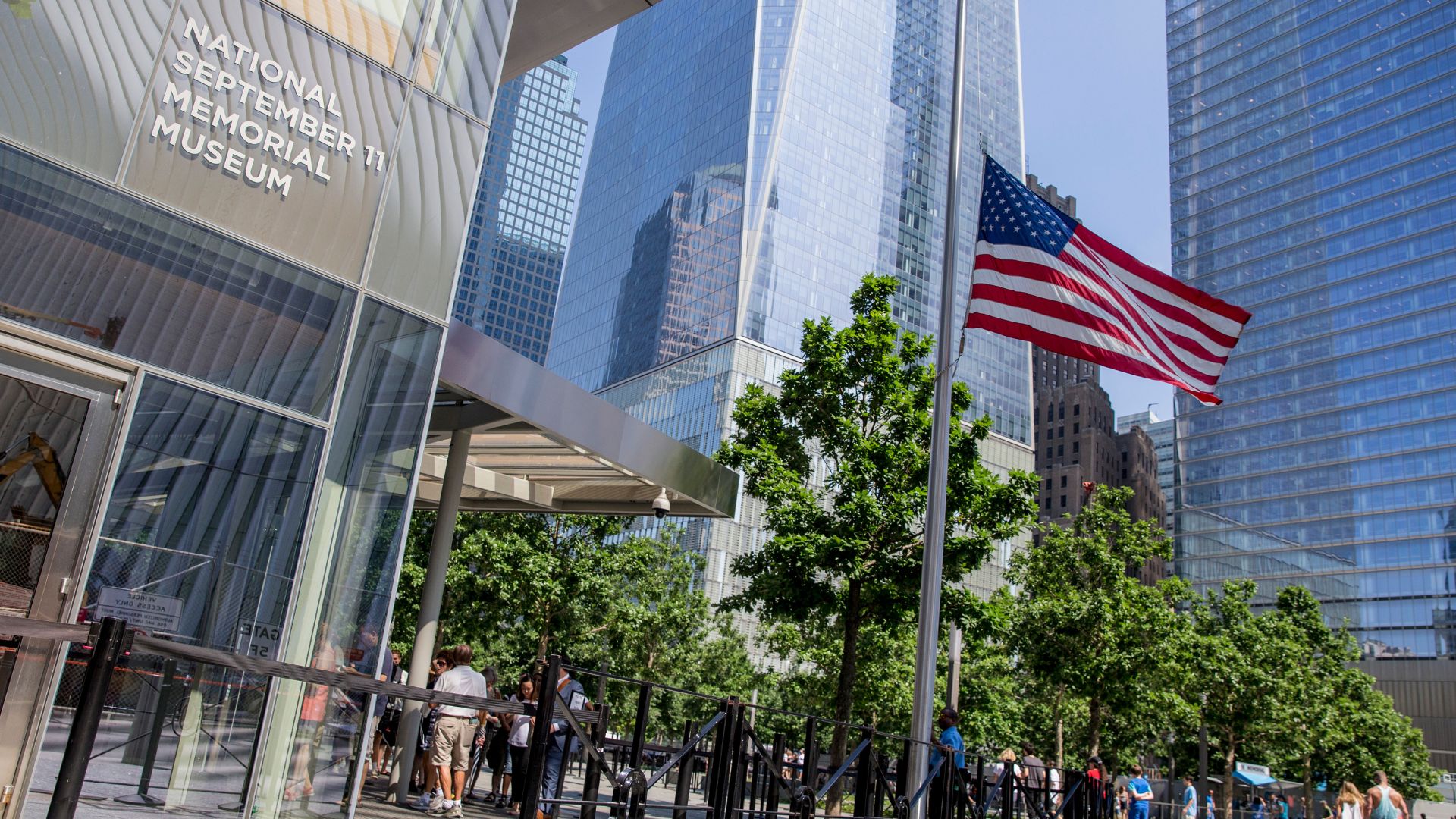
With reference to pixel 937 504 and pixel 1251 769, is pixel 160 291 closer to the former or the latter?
pixel 937 504

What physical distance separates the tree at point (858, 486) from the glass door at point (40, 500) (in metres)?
12.1

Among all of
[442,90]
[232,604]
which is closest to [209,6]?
[442,90]

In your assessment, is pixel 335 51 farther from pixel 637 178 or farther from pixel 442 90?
pixel 637 178

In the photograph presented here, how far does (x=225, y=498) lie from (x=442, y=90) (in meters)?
4.45

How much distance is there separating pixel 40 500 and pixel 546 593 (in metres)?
17.6

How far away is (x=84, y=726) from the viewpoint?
15.8ft

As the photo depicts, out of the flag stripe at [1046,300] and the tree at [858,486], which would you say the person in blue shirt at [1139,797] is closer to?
the tree at [858,486]

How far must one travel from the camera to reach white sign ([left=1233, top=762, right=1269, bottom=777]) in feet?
206

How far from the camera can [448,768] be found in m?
10.7

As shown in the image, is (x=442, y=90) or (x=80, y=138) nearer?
(x=80, y=138)

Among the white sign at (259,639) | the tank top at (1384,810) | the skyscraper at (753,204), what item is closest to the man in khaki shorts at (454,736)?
the white sign at (259,639)

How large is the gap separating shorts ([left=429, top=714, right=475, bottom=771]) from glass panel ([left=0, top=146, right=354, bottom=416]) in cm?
361

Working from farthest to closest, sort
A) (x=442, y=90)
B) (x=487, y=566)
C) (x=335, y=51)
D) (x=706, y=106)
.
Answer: (x=706, y=106) < (x=487, y=566) < (x=442, y=90) < (x=335, y=51)

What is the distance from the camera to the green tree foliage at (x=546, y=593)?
24.7 meters
